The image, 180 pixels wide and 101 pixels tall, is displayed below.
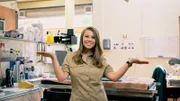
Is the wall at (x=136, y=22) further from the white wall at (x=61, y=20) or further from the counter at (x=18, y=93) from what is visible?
the counter at (x=18, y=93)

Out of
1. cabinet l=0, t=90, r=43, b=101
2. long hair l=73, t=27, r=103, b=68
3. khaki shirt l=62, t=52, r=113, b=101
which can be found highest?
long hair l=73, t=27, r=103, b=68

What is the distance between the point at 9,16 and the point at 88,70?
3294mm

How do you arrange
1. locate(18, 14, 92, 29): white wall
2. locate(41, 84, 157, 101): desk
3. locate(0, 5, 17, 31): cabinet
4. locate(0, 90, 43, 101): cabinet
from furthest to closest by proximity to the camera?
1. locate(18, 14, 92, 29): white wall
2. locate(0, 5, 17, 31): cabinet
3. locate(0, 90, 43, 101): cabinet
4. locate(41, 84, 157, 101): desk

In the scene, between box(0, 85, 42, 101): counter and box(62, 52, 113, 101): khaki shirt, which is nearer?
box(62, 52, 113, 101): khaki shirt

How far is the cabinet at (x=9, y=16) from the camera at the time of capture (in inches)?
175

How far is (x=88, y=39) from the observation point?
6.31ft

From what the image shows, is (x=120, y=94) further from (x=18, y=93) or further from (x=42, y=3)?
(x=42, y=3)

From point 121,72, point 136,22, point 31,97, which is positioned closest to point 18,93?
point 31,97

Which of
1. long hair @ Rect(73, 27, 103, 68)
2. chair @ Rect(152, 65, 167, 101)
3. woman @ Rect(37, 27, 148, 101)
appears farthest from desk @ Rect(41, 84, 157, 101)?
chair @ Rect(152, 65, 167, 101)

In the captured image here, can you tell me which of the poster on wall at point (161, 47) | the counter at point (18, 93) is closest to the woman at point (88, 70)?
the counter at point (18, 93)

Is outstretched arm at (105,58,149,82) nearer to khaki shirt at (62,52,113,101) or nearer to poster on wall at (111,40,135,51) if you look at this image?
khaki shirt at (62,52,113,101)

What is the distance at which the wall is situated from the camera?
4516mm

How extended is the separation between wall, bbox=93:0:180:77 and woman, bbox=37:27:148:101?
285 cm

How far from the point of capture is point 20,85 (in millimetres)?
2699
